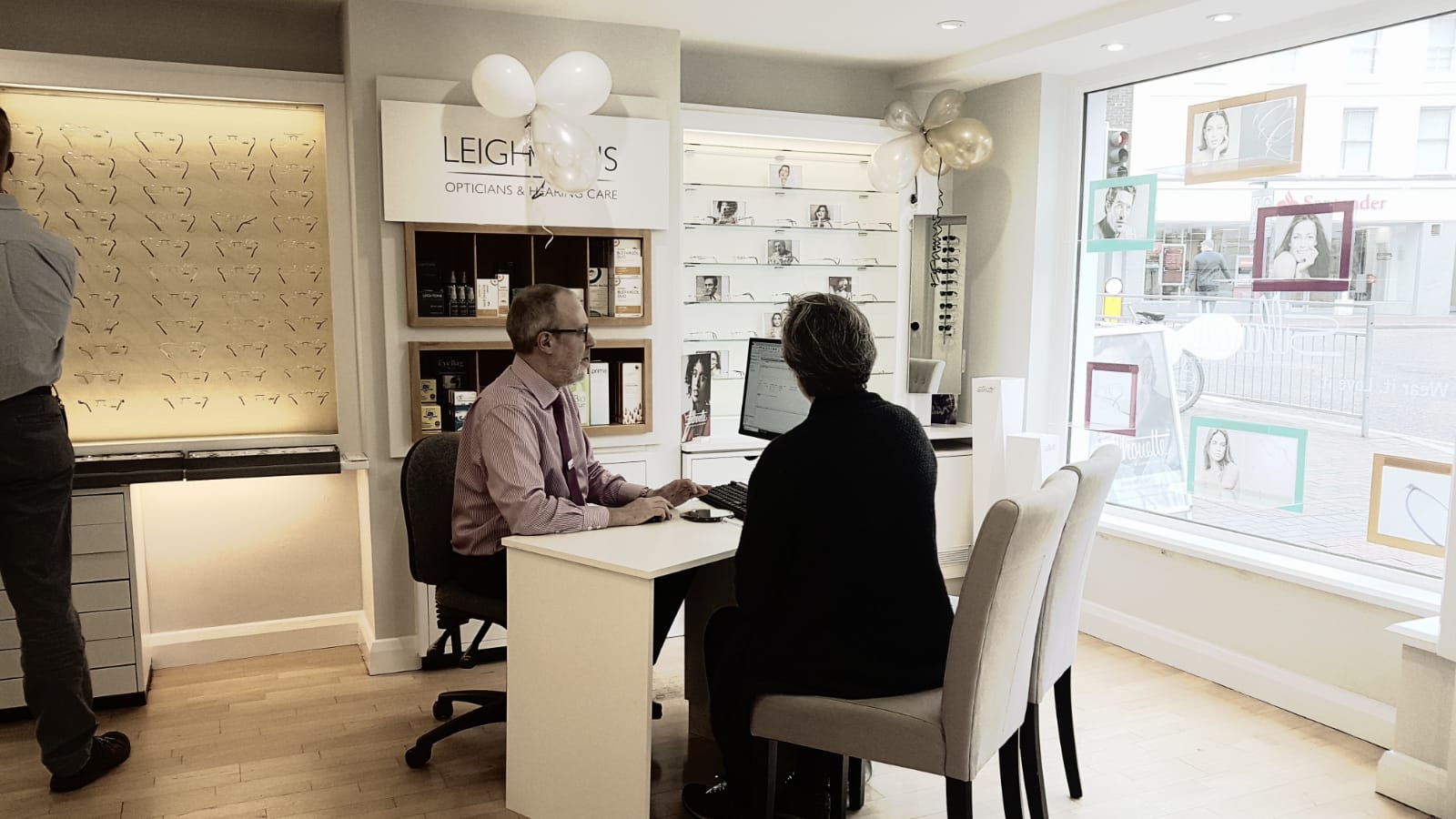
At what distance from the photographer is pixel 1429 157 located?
346 centimetres

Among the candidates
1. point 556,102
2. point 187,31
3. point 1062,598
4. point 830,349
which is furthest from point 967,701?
point 187,31

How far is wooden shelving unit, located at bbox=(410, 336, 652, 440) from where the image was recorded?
157 inches

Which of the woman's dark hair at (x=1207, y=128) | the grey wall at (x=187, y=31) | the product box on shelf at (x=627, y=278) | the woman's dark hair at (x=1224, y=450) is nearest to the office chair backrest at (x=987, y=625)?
the woman's dark hair at (x=1224, y=450)

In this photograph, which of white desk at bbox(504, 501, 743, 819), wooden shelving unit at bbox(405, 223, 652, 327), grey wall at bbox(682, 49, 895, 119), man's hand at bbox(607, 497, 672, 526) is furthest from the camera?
grey wall at bbox(682, 49, 895, 119)

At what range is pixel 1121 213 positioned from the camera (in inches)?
183

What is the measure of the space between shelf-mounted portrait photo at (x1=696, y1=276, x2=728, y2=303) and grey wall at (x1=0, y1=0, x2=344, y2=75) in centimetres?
181

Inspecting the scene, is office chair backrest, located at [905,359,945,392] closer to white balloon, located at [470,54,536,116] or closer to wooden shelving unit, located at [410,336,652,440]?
wooden shelving unit, located at [410,336,652,440]

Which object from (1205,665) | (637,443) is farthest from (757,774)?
(1205,665)

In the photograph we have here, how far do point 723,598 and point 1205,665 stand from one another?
2058 millimetres

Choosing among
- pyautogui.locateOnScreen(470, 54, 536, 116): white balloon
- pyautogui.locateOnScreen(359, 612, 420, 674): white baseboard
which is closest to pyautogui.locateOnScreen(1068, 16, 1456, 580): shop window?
pyautogui.locateOnScreen(470, 54, 536, 116): white balloon

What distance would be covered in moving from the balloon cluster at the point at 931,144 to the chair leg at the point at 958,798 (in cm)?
314

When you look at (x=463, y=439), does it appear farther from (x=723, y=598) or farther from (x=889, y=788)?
(x=889, y=788)

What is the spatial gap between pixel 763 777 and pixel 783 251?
3114 mm

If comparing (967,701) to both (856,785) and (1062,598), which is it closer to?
(1062,598)
